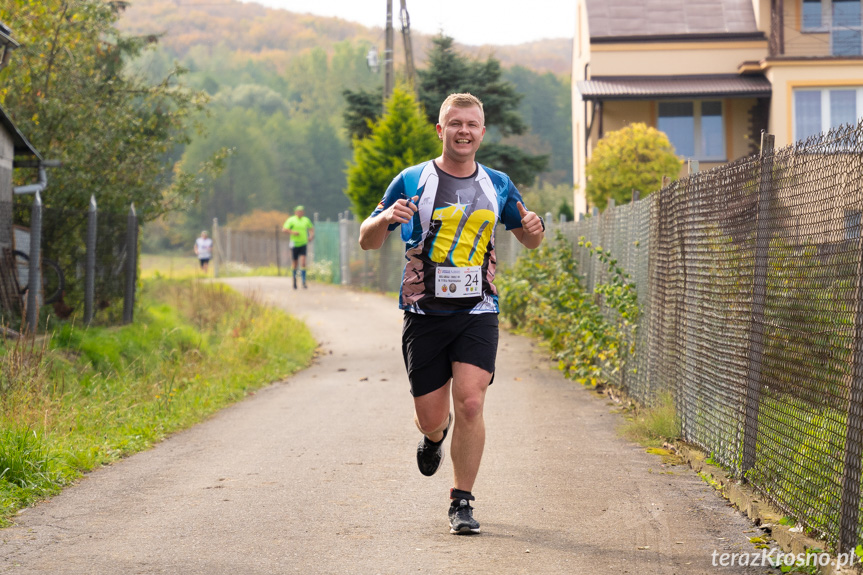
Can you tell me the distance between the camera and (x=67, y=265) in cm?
1377

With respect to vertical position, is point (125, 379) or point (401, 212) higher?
point (401, 212)

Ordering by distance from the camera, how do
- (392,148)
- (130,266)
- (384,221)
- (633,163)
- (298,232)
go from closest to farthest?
(384,221) → (130,266) → (633,163) → (298,232) → (392,148)

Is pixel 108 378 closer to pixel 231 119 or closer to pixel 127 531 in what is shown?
pixel 127 531

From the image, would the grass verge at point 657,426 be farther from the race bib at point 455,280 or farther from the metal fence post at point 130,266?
the metal fence post at point 130,266

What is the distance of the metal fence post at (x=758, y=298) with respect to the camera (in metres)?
5.57

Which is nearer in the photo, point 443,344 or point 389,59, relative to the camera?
point 443,344

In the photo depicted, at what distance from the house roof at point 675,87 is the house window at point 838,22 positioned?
2.38 metres

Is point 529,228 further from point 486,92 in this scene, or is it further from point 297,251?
point 486,92

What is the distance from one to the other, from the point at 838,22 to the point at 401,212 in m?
27.0

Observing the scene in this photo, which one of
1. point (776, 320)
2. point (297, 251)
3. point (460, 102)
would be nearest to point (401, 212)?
point (460, 102)

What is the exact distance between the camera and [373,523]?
5.46m

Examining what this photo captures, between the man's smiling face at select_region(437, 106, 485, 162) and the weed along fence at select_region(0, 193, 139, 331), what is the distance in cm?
774

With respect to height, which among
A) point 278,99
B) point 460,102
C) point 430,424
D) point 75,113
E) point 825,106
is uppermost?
point 278,99

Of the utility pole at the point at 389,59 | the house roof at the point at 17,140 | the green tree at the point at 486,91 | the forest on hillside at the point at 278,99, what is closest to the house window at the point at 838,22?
the utility pole at the point at 389,59
